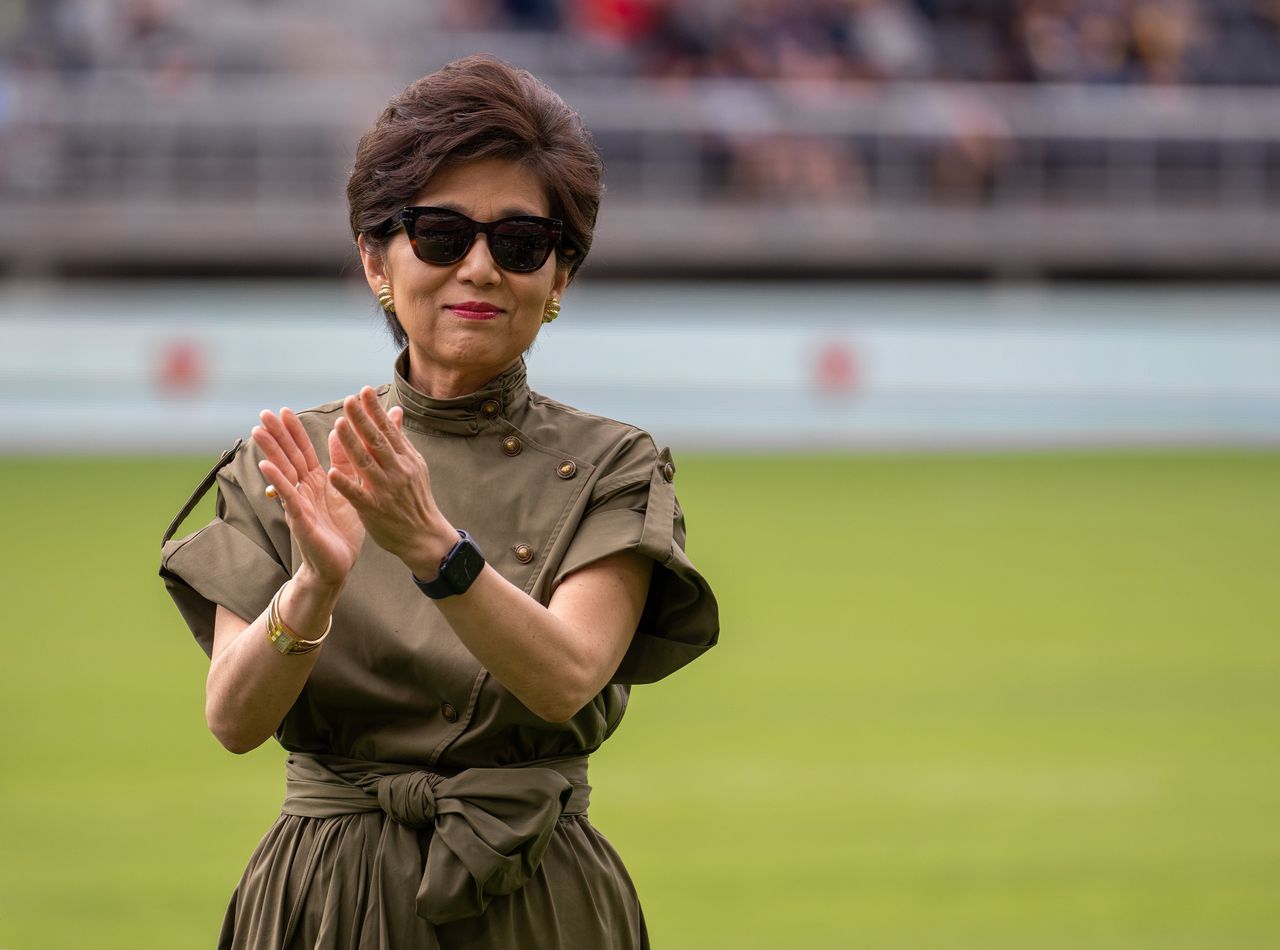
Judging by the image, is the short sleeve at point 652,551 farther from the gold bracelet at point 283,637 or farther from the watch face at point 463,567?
the gold bracelet at point 283,637

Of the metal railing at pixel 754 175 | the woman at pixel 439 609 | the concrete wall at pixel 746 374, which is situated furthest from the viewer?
the metal railing at pixel 754 175

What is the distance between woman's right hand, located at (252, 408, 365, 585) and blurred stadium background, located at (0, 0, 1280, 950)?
5.44 meters

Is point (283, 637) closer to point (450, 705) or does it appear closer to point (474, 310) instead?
point (450, 705)

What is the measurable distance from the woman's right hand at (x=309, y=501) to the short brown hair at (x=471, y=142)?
0.36 metres

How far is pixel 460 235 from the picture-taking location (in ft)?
8.84

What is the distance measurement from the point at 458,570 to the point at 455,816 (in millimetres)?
405

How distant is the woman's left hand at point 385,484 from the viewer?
7.89ft

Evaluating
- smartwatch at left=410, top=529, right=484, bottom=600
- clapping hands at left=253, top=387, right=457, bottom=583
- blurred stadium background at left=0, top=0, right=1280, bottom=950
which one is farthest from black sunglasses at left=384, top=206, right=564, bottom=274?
blurred stadium background at left=0, top=0, right=1280, bottom=950

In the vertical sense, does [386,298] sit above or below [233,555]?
above

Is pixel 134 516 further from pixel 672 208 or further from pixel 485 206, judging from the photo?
pixel 485 206

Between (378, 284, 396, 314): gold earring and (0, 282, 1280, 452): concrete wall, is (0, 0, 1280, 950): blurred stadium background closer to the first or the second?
(0, 282, 1280, 452): concrete wall

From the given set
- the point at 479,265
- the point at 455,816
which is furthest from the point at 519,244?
the point at 455,816

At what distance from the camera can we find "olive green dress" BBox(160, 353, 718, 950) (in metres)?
2.66

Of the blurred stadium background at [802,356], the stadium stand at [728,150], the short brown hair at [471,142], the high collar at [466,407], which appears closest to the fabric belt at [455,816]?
the high collar at [466,407]
